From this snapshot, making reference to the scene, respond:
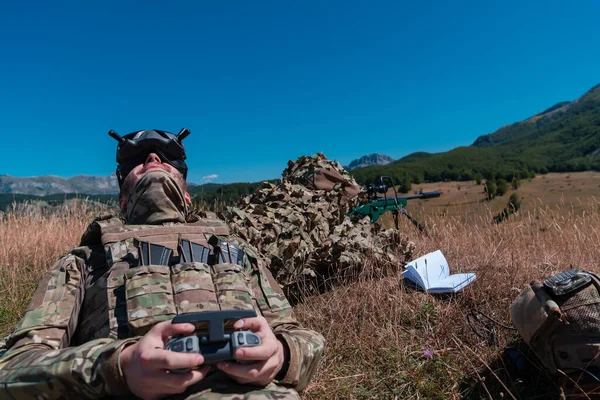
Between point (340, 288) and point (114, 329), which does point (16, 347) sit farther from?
point (340, 288)

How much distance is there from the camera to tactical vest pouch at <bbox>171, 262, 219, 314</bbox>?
1.83m

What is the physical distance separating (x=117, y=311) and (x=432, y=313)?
2.65 metres

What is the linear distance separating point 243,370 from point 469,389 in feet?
6.06

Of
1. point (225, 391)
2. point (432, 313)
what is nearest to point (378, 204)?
point (432, 313)

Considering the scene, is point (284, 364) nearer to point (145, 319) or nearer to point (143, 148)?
point (145, 319)

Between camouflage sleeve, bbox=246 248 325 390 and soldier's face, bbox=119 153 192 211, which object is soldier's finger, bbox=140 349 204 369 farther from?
soldier's face, bbox=119 153 192 211

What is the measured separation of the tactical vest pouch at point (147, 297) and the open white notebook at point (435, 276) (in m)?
2.75

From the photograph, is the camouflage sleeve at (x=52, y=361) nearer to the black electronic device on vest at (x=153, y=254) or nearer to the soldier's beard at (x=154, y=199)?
the black electronic device on vest at (x=153, y=254)

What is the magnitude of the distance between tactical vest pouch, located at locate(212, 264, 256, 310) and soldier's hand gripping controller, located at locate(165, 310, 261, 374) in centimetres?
49

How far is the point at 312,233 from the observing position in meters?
4.50

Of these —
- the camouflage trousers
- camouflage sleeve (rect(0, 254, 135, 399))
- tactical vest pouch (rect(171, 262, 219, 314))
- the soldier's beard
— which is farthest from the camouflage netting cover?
the camouflage trousers

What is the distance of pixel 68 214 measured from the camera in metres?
8.56

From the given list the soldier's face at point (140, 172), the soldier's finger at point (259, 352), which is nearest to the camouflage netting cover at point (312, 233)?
the soldier's face at point (140, 172)

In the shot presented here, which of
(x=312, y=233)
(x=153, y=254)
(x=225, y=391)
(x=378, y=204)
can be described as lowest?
(x=225, y=391)
